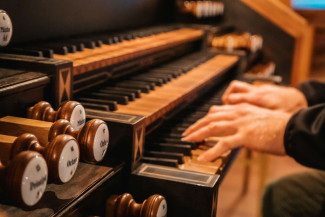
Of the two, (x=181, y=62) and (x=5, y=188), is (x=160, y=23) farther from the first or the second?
(x=5, y=188)

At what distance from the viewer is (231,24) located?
3.49m

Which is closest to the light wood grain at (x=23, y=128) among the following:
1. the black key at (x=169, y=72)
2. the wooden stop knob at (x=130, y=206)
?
the wooden stop knob at (x=130, y=206)

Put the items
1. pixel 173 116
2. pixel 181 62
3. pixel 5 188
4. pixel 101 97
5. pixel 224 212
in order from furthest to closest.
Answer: pixel 224 212
pixel 181 62
pixel 173 116
pixel 101 97
pixel 5 188

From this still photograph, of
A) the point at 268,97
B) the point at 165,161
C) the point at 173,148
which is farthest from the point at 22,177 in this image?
the point at 268,97

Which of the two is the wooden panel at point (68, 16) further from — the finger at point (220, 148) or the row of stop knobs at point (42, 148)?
the finger at point (220, 148)

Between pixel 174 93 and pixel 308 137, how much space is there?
484 millimetres

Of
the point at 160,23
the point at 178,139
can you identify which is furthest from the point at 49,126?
the point at 160,23

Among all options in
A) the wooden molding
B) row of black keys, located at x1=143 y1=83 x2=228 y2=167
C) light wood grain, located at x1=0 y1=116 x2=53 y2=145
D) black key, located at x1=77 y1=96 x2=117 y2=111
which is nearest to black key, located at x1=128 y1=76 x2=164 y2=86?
row of black keys, located at x1=143 y1=83 x2=228 y2=167

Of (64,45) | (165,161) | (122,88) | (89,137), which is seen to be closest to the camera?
(89,137)

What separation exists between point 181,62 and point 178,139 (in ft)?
2.65

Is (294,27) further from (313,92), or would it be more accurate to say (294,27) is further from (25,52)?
(25,52)

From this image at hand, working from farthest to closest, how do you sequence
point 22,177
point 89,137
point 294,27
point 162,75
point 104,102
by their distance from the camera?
point 294,27 < point 162,75 < point 104,102 < point 89,137 < point 22,177

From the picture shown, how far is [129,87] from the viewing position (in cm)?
147

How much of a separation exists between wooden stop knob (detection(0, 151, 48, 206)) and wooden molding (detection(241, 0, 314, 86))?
3.06 meters
